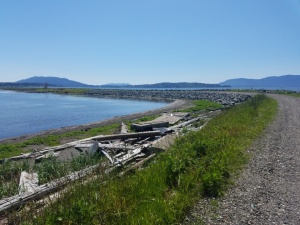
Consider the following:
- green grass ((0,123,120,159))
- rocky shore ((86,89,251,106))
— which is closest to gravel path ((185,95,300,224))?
green grass ((0,123,120,159))

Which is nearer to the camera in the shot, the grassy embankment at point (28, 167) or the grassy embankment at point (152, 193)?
the grassy embankment at point (152, 193)

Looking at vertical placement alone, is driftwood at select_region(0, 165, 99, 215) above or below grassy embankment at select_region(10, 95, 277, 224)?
below

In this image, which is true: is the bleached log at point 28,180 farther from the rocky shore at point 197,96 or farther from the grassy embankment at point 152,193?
the rocky shore at point 197,96

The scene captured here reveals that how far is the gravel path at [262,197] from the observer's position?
6.27 m

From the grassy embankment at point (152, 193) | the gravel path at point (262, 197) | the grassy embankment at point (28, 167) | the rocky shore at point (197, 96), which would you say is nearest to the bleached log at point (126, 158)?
the grassy embankment at point (28, 167)

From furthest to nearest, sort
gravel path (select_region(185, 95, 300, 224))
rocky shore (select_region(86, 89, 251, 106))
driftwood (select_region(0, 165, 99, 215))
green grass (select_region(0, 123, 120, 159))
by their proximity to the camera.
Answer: rocky shore (select_region(86, 89, 251, 106)) < green grass (select_region(0, 123, 120, 159)) < driftwood (select_region(0, 165, 99, 215)) < gravel path (select_region(185, 95, 300, 224))

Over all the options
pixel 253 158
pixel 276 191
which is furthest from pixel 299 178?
pixel 253 158

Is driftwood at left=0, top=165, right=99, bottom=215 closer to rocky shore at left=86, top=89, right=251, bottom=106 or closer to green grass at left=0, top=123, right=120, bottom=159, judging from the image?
green grass at left=0, top=123, right=120, bottom=159

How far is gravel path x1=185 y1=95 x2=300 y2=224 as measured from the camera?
247 inches

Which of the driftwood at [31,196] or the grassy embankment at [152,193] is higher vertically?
the grassy embankment at [152,193]

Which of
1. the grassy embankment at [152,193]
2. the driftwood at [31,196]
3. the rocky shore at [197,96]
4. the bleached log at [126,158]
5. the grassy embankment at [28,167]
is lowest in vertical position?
the rocky shore at [197,96]

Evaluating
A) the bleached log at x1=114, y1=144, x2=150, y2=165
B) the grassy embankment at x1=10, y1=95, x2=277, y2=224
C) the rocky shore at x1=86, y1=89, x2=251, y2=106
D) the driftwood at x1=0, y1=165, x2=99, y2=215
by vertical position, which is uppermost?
the grassy embankment at x1=10, y1=95, x2=277, y2=224

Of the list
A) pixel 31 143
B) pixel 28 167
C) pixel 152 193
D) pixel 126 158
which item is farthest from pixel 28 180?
pixel 31 143

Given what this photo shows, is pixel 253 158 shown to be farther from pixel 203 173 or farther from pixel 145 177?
pixel 145 177
